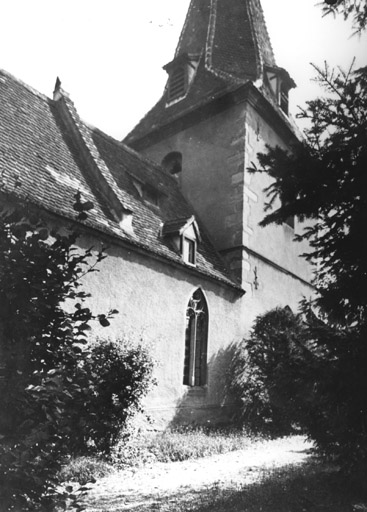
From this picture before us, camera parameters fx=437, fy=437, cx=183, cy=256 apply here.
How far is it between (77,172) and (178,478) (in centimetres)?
725

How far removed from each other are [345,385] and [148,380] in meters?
3.86

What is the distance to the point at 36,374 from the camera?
9.20 ft

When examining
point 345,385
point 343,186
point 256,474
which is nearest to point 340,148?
point 343,186

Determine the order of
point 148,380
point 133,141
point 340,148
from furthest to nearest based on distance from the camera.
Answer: point 133,141 → point 148,380 → point 340,148

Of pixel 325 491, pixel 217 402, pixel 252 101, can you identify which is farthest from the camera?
pixel 252 101

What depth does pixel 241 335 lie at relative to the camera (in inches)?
500

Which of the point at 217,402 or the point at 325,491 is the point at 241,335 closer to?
the point at 217,402

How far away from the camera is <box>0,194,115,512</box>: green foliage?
263cm

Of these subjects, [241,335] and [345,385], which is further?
[241,335]

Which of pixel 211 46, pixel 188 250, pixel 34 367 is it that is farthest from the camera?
pixel 211 46

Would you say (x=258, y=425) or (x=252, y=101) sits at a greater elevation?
(x=252, y=101)

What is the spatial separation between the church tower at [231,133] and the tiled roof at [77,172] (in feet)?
3.27

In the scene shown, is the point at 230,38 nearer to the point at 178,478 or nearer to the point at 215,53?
the point at 215,53

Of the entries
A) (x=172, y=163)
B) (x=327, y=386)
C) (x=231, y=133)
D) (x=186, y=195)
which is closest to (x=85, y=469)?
(x=327, y=386)
